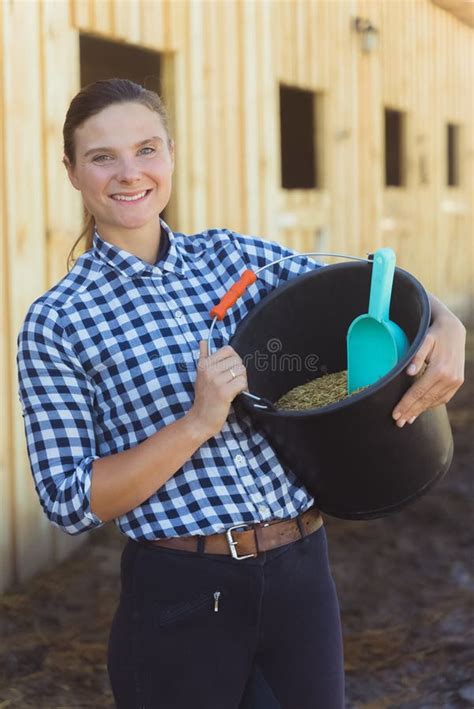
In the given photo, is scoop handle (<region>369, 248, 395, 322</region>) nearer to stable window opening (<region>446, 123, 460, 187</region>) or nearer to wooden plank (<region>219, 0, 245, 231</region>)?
wooden plank (<region>219, 0, 245, 231</region>)

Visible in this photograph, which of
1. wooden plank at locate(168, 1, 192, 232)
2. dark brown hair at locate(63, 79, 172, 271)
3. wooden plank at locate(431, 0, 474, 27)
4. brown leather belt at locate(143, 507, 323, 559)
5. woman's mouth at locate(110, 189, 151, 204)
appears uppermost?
wooden plank at locate(431, 0, 474, 27)

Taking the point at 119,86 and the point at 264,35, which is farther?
the point at 264,35

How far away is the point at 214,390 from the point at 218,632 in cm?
41

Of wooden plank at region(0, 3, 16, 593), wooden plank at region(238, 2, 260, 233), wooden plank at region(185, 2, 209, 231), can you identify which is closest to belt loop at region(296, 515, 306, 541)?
wooden plank at region(0, 3, 16, 593)

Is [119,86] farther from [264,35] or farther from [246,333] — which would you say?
[264,35]

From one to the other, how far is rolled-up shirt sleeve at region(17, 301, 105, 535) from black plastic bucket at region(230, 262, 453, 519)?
27 centimetres

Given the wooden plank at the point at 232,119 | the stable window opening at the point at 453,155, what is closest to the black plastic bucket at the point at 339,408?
the wooden plank at the point at 232,119

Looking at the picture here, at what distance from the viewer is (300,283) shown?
1.78 metres

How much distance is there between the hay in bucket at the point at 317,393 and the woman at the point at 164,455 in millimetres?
133

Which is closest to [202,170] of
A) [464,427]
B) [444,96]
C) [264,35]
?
[264,35]

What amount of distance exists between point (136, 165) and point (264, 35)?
4.28m

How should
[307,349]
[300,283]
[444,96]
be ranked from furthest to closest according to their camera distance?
1. [444,96]
2. [307,349]
3. [300,283]

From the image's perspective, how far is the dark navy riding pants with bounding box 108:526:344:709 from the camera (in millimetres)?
1622

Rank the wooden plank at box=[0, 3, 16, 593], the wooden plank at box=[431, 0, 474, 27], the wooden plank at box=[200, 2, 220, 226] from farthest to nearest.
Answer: the wooden plank at box=[431, 0, 474, 27], the wooden plank at box=[200, 2, 220, 226], the wooden plank at box=[0, 3, 16, 593]
